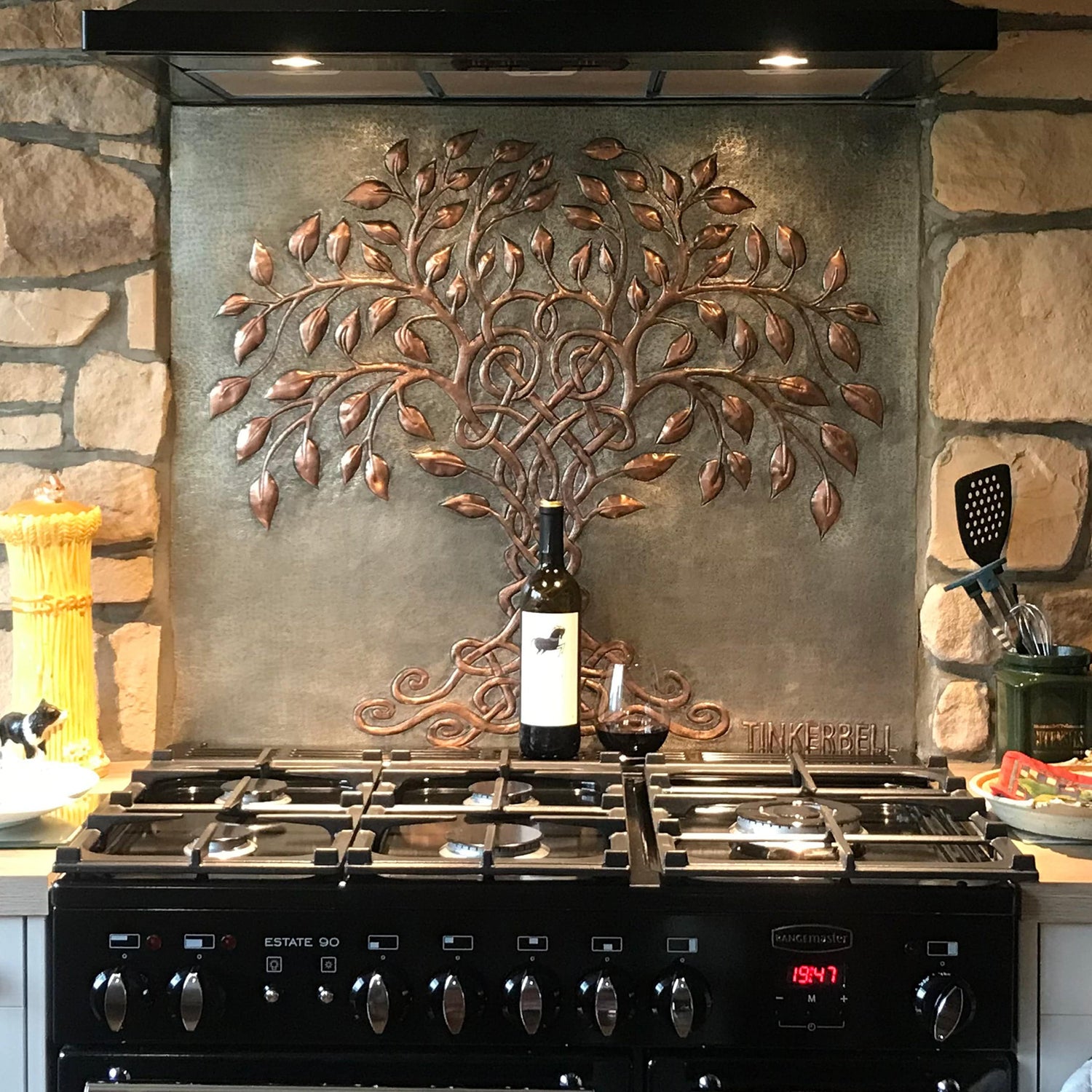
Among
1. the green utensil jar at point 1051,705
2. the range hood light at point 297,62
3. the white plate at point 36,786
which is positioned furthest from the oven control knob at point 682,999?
the range hood light at point 297,62

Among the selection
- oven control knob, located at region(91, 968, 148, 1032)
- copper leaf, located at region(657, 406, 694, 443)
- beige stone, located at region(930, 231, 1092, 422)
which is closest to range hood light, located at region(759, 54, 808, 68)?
beige stone, located at region(930, 231, 1092, 422)

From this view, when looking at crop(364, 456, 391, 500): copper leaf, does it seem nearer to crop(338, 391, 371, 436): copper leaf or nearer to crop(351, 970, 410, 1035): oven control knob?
crop(338, 391, 371, 436): copper leaf

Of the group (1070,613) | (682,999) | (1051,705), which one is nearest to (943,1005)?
(682,999)

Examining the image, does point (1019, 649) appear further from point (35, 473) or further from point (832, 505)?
point (35, 473)

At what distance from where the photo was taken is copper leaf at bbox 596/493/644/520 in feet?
7.79

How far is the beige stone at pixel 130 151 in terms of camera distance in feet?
7.56

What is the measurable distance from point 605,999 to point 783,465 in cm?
98

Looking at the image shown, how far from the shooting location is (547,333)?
2.36m

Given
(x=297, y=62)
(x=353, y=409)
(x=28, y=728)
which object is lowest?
(x=28, y=728)

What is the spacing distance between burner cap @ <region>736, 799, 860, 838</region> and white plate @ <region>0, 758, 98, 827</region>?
903 millimetres

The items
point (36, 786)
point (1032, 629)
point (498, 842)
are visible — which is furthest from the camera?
point (1032, 629)

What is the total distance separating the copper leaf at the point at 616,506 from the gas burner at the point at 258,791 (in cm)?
66

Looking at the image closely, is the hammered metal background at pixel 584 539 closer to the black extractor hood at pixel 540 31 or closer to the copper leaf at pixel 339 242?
the copper leaf at pixel 339 242

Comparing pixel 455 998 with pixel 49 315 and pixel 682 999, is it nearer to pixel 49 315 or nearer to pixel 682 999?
pixel 682 999
